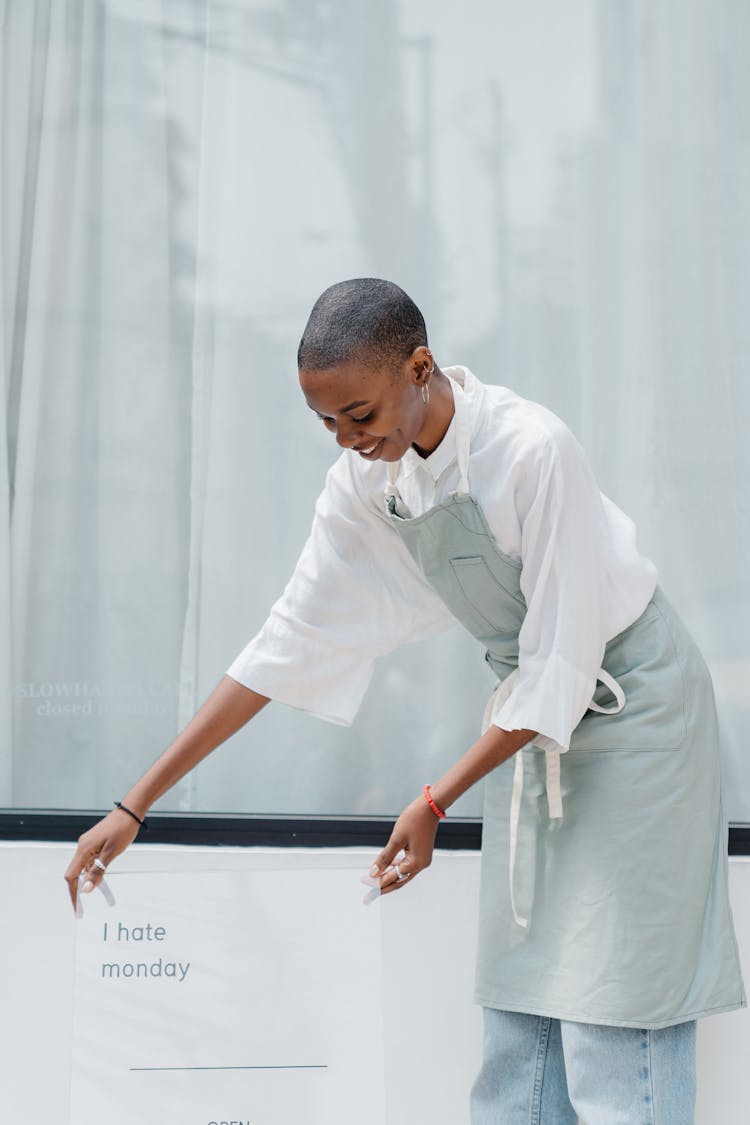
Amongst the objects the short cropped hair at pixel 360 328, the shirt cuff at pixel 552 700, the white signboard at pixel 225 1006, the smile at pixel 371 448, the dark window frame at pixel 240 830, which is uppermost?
the short cropped hair at pixel 360 328

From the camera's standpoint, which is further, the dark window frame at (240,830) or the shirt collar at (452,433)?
the dark window frame at (240,830)

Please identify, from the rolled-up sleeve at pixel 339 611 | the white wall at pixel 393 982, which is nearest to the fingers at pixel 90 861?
the rolled-up sleeve at pixel 339 611

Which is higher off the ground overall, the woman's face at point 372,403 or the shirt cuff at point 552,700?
the woman's face at point 372,403

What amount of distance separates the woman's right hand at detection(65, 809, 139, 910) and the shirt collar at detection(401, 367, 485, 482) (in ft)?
1.69

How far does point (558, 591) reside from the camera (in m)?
1.27

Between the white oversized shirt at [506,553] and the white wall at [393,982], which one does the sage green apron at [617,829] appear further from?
the white wall at [393,982]

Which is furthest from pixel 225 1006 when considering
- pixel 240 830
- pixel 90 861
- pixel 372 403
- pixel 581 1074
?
pixel 372 403

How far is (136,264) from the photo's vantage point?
73.5 inches

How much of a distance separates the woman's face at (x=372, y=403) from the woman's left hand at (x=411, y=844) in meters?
0.38

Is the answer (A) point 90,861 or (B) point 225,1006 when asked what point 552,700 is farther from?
(B) point 225,1006

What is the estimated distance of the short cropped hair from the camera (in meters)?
1.19

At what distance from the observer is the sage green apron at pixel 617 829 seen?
1325mm

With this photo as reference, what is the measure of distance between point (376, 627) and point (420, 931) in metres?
0.53

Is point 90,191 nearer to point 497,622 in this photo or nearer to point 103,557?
point 103,557
